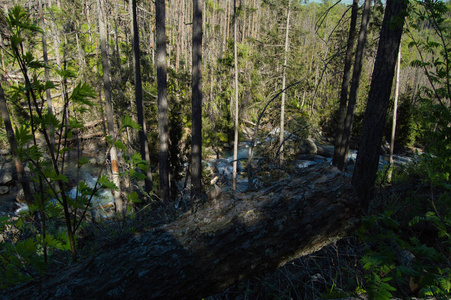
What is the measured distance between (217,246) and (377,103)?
4.08 metres

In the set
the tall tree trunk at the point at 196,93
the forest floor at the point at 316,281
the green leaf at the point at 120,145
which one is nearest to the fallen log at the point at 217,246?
the forest floor at the point at 316,281

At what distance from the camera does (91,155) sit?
66.9 feet

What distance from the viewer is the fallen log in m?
1.77

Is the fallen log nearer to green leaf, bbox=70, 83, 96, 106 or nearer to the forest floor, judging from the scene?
the forest floor

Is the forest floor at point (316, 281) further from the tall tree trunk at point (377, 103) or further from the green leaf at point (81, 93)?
the tall tree trunk at point (377, 103)

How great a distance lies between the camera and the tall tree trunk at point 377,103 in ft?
14.0

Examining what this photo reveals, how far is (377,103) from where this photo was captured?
4504mm

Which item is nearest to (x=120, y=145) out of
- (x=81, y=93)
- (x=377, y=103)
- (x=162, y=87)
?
(x=81, y=93)

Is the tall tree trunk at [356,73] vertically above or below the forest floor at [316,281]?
above

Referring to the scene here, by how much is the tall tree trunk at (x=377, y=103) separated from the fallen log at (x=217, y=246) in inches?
115

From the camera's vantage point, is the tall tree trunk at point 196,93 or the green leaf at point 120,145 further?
the tall tree trunk at point 196,93

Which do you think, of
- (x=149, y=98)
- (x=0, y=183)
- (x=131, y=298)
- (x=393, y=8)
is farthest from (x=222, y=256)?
(x=0, y=183)

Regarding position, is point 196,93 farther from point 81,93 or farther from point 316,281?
point 316,281

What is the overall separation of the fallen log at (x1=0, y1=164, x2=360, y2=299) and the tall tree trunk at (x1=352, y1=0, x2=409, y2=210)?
2.93 metres
